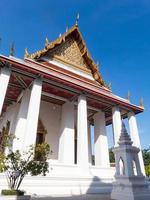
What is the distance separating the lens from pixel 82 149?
9633 mm

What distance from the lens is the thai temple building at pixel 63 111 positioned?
27.9 feet

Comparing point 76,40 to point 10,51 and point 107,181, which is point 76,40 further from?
point 107,181

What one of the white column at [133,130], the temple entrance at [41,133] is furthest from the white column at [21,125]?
the white column at [133,130]

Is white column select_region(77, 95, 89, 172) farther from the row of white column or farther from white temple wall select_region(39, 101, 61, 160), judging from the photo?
white temple wall select_region(39, 101, 61, 160)

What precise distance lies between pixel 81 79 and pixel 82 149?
5905 millimetres

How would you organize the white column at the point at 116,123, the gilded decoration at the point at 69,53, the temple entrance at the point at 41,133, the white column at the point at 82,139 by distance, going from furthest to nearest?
1. the gilded decoration at the point at 69,53
2. the white column at the point at 116,123
3. the temple entrance at the point at 41,133
4. the white column at the point at 82,139

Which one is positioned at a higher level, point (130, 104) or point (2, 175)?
point (130, 104)

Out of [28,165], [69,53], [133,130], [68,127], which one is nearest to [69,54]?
[69,53]

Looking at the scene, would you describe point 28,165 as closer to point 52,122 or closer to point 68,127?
point 68,127

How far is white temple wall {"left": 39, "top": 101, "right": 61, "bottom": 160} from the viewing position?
1189 cm

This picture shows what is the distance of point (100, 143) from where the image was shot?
1299 cm

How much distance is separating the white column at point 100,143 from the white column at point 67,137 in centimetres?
256

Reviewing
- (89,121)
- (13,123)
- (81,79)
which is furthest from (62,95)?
(89,121)

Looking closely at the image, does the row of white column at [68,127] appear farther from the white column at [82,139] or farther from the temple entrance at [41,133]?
the temple entrance at [41,133]
